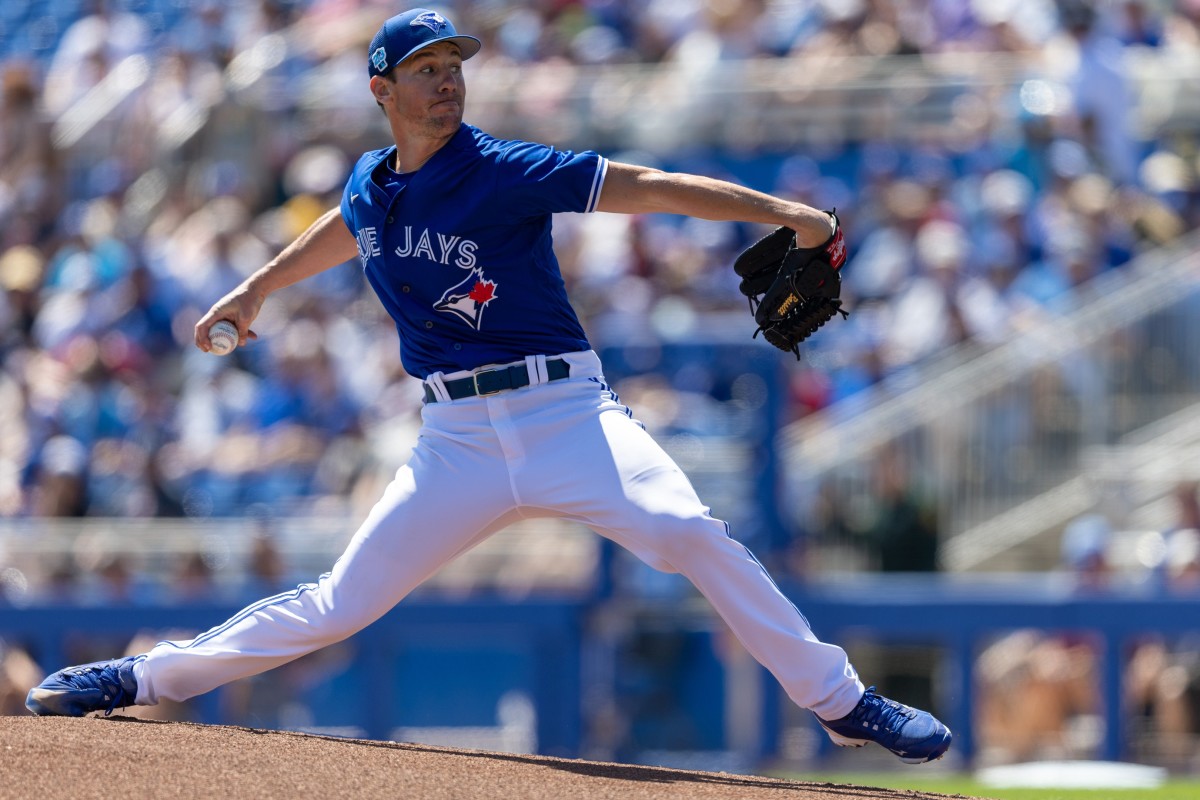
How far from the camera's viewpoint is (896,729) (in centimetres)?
563

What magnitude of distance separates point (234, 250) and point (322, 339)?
159 cm

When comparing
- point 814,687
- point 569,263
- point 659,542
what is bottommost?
point 814,687

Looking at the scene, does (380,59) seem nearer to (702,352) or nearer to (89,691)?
(89,691)

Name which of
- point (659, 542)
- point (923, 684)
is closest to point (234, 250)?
point (923, 684)

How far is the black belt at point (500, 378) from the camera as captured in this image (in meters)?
5.65

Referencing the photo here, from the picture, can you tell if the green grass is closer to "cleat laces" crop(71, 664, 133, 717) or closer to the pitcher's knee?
the pitcher's knee

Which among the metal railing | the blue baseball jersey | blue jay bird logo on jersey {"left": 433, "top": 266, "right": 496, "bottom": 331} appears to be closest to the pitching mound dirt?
the blue baseball jersey

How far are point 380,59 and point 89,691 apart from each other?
7.10ft

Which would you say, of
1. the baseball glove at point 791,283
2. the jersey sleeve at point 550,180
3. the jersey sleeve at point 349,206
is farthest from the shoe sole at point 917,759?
the jersey sleeve at point 349,206

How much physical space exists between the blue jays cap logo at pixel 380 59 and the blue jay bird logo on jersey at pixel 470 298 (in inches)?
26.5

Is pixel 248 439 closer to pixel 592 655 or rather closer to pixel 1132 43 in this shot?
pixel 592 655

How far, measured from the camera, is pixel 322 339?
539 inches

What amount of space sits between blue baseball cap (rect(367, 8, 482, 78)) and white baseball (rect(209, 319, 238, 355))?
3.05ft

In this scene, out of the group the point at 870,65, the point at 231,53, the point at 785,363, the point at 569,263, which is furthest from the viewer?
the point at 231,53
